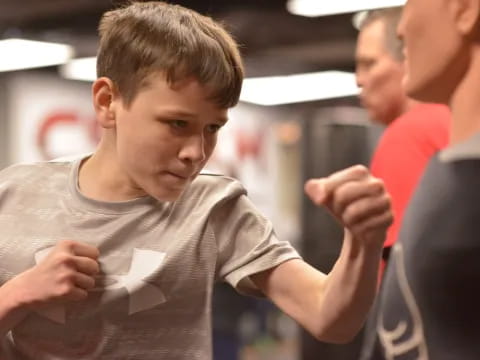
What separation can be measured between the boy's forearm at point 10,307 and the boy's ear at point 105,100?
25 cm

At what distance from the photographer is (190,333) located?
1.16 meters

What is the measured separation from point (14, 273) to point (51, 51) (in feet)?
14.7

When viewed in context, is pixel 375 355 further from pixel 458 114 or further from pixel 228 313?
pixel 228 313

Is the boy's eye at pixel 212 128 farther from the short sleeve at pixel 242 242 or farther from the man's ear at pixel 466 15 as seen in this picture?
the man's ear at pixel 466 15

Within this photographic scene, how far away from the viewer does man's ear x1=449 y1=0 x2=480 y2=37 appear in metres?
0.80

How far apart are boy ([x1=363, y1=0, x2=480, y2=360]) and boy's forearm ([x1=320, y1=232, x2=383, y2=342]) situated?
5 cm

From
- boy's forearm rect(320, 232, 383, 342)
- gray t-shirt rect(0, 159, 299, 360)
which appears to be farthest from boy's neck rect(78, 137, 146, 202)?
boy's forearm rect(320, 232, 383, 342)

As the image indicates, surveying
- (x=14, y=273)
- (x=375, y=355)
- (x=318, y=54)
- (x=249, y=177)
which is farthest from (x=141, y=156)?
(x=318, y=54)

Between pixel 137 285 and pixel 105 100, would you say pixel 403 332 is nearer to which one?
pixel 137 285

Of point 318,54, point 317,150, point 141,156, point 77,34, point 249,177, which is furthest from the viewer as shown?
point 318,54

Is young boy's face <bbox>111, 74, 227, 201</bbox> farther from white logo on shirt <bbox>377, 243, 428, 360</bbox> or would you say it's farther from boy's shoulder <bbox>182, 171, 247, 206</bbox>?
white logo on shirt <bbox>377, 243, 428, 360</bbox>

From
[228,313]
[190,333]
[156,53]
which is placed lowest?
[228,313]

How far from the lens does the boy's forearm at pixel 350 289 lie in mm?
897

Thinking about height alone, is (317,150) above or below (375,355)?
above
